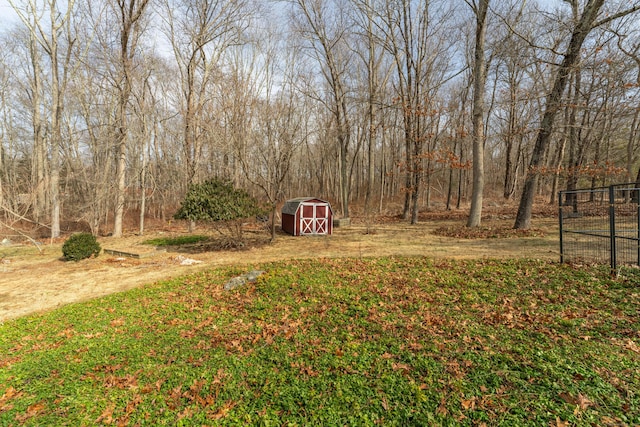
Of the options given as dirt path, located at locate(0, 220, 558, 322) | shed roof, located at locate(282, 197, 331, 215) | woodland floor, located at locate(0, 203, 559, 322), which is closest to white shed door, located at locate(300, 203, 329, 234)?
shed roof, located at locate(282, 197, 331, 215)

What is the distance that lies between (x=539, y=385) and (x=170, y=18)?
22368 millimetres

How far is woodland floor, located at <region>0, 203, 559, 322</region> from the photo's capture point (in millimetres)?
7105

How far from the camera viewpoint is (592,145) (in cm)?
2016

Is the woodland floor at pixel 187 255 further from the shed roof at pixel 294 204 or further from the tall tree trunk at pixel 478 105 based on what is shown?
the shed roof at pixel 294 204

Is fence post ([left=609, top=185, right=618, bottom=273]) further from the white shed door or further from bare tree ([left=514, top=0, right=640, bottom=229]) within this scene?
the white shed door

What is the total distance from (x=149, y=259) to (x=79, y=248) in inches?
98.7

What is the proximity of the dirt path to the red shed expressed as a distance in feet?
5.34

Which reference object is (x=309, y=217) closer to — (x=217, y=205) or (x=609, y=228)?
(x=217, y=205)

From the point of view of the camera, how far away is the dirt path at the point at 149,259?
6.96 metres

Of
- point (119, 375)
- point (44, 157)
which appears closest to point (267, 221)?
point (119, 375)

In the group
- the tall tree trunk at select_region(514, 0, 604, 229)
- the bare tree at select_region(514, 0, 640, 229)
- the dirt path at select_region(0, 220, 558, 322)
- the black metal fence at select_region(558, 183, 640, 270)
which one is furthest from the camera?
the tall tree trunk at select_region(514, 0, 604, 229)

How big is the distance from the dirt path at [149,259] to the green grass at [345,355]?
1361 mm

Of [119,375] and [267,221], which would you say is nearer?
[119,375]

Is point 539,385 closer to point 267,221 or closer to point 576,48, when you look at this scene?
point 576,48
